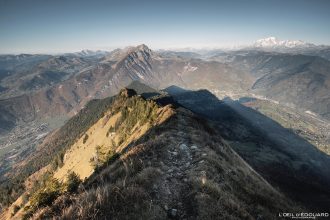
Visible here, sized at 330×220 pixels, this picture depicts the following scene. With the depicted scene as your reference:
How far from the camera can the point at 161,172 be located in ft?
71.5

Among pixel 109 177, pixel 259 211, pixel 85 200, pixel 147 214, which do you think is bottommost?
pixel 259 211

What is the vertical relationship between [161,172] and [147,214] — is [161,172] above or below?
below

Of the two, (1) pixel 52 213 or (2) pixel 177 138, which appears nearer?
(1) pixel 52 213

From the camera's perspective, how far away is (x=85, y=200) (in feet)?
45.9

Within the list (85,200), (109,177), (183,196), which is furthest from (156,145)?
(85,200)

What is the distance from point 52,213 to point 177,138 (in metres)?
22.8

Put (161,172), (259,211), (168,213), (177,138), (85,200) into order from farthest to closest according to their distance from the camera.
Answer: (177,138)
(161,172)
(259,211)
(168,213)
(85,200)

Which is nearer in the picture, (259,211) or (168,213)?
(168,213)

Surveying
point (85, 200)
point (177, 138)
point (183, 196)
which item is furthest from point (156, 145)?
point (85, 200)

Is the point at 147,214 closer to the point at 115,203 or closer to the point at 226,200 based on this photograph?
the point at 115,203

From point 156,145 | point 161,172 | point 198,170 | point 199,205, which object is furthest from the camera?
point 156,145

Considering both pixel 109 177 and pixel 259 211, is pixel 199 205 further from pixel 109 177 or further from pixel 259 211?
pixel 109 177

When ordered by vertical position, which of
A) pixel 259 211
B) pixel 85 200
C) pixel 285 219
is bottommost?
pixel 285 219

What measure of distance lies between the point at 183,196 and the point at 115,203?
18.3 feet
